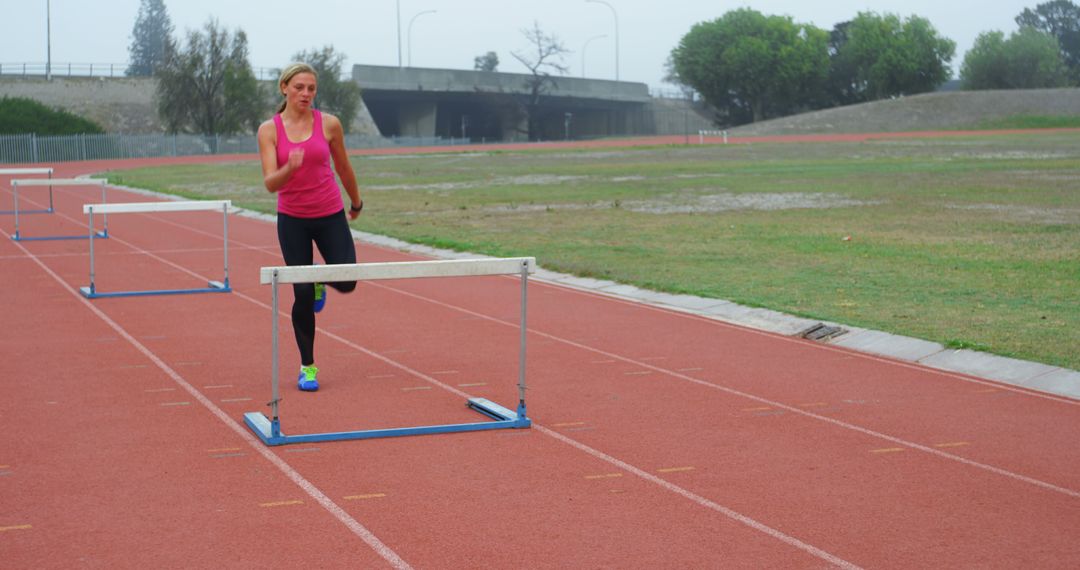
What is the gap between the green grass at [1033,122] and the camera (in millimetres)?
85250

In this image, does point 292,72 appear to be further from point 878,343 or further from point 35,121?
point 35,121

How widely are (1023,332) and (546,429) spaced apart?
470 cm

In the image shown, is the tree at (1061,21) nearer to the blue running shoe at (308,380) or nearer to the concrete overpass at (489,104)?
the concrete overpass at (489,104)

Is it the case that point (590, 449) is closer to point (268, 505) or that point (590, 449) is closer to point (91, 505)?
point (268, 505)

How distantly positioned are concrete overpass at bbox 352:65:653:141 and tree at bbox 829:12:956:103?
19126mm

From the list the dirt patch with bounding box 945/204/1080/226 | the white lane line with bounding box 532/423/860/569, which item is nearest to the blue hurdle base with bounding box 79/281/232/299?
the white lane line with bounding box 532/423/860/569

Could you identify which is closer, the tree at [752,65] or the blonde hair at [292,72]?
the blonde hair at [292,72]

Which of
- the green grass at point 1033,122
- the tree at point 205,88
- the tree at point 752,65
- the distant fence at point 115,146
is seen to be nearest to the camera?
the distant fence at point 115,146

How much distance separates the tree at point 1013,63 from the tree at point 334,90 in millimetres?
68044

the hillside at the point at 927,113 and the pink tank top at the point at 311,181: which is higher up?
the hillside at the point at 927,113

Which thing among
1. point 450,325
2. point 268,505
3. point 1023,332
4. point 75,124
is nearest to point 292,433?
point 268,505

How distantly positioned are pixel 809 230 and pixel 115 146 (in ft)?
170

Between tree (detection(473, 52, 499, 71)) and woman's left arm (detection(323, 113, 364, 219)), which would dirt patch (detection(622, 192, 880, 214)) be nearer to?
woman's left arm (detection(323, 113, 364, 219))

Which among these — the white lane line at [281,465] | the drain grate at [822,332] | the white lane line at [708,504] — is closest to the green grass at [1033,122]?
the drain grate at [822,332]
